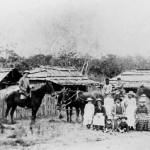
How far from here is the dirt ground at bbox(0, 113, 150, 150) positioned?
8188 mm

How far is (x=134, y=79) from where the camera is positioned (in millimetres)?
21562

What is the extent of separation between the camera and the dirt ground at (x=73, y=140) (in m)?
8.19

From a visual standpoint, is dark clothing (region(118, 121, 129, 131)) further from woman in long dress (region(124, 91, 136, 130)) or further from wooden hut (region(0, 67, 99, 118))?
wooden hut (region(0, 67, 99, 118))

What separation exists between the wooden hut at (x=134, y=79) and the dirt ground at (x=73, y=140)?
945 centimetres

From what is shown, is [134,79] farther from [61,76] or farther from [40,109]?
[40,109]

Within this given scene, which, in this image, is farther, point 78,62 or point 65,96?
point 78,62

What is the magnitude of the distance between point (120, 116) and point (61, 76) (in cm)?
675

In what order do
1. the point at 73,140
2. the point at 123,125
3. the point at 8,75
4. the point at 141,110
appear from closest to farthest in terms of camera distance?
the point at 73,140 → the point at 123,125 → the point at 141,110 → the point at 8,75

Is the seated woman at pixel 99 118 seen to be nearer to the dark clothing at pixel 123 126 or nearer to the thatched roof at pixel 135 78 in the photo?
the dark clothing at pixel 123 126

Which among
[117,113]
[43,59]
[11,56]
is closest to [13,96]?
[117,113]

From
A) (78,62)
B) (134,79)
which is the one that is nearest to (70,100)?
(134,79)

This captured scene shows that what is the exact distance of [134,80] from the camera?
841 inches

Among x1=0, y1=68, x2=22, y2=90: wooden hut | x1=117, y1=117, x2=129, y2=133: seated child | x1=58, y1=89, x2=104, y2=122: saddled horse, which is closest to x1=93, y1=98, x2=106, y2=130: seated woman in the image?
x1=117, y1=117, x2=129, y2=133: seated child

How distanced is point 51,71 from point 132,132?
8130 mm
